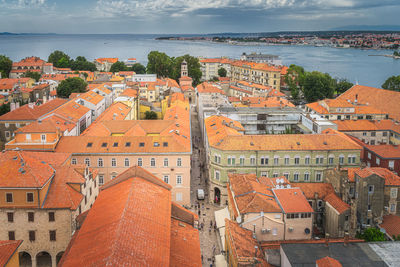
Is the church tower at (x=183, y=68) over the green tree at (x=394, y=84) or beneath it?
over

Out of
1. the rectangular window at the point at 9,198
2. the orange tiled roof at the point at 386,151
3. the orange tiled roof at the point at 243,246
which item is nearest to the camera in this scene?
the orange tiled roof at the point at 243,246

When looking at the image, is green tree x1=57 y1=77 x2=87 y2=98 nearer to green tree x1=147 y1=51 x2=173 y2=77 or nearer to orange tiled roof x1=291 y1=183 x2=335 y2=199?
green tree x1=147 y1=51 x2=173 y2=77

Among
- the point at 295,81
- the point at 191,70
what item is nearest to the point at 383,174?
→ the point at 295,81

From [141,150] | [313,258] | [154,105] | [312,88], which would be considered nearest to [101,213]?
[313,258]

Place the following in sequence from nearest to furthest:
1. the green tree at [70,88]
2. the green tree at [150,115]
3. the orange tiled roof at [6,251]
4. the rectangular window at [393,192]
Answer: the orange tiled roof at [6,251] < the rectangular window at [393,192] < the green tree at [150,115] < the green tree at [70,88]

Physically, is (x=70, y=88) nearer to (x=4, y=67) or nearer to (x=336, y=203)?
(x=4, y=67)

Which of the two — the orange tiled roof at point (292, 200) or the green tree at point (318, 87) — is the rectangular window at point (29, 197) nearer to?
the orange tiled roof at point (292, 200)

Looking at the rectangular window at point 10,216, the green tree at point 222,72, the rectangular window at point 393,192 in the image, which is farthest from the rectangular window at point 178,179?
the green tree at point 222,72

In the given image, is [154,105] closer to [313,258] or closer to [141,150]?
[141,150]
